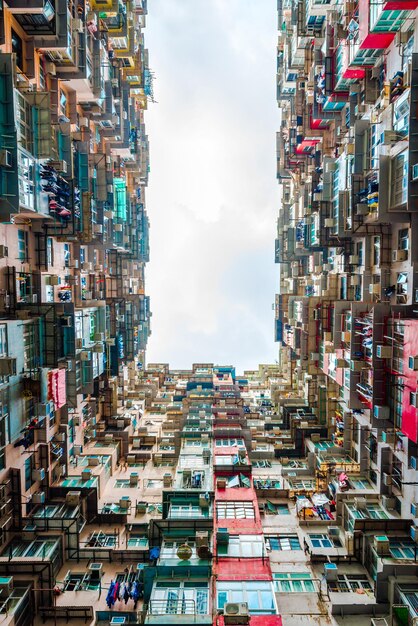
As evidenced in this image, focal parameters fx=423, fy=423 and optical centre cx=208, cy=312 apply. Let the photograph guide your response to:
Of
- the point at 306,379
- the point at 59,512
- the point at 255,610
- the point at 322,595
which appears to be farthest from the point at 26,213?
the point at 306,379

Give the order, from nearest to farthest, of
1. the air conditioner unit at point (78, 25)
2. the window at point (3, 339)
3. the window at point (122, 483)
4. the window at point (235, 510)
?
the window at point (3, 339), the window at point (235, 510), the air conditioner unit at point (78, 25), the window at point (122, 483)

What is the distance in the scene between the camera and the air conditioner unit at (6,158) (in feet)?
75.5

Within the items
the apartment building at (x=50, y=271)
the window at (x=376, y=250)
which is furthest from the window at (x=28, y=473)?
the window at (x=376, y=250)

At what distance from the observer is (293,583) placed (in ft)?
83.2

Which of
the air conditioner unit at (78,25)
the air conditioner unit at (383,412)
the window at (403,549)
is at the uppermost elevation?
the air conditioner unit at (78,25)

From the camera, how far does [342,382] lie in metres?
34.1

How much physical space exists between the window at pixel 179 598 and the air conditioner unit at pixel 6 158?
2386 centimetres

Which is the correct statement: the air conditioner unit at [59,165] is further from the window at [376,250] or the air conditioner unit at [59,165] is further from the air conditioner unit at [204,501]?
the air conditioner unit at [204,501]

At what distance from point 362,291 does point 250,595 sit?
22447 millimetres

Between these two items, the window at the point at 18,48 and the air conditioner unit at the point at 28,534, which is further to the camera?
the window at the point at 18,48

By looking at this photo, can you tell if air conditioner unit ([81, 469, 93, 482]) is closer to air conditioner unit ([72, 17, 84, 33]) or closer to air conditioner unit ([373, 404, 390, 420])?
air conditioner unit ([373, 404, 390, 420])

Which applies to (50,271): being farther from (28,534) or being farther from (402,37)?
(402,37)

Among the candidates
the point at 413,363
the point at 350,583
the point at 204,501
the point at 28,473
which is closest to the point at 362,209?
the point at 413,363

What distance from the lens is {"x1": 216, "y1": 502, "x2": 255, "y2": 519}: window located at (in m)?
27.5
